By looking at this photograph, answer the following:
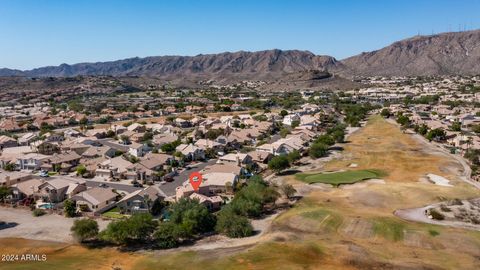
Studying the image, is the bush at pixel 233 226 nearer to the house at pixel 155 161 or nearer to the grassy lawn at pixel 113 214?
the grassy lawn at pixel 113 214

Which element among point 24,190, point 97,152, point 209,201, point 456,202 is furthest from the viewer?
point 97,152

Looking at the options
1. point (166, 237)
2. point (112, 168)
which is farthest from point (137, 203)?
point (112, 168)

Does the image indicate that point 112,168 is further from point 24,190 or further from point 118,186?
point 24,190

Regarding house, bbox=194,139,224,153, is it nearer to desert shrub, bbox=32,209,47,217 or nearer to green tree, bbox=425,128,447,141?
desert shrub, bbox=32,209,47,217

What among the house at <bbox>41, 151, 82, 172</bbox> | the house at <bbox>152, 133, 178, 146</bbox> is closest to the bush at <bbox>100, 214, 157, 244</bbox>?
the house at <bbox>41, 151, 82, 172</bbox>

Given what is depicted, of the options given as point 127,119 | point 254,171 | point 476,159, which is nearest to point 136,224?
point 254,171

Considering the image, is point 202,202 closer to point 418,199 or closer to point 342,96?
point 418,199

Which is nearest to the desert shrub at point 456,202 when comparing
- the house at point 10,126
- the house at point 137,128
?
the house at point 137,128
